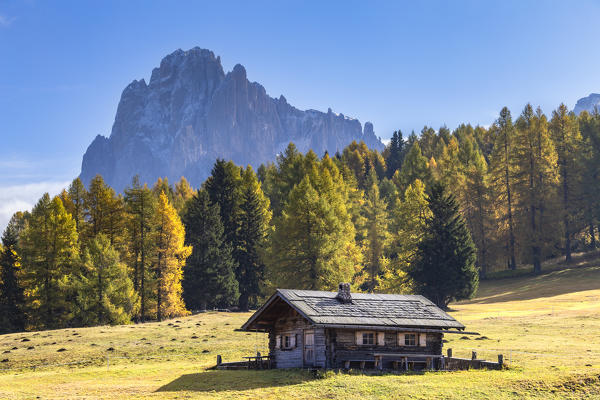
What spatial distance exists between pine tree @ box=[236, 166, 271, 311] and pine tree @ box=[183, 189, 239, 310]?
7.56 feet

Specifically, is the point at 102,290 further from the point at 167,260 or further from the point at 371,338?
the point at 371,338

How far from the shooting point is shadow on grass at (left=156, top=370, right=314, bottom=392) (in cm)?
2833

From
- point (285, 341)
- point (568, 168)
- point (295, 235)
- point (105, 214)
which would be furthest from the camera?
point (568, 168)

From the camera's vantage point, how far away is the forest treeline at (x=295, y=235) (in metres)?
59.5

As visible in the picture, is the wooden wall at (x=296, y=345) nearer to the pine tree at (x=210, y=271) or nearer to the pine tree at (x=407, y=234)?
the pine tree at (x=210, y=271)

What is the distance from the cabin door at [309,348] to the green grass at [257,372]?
1.55m

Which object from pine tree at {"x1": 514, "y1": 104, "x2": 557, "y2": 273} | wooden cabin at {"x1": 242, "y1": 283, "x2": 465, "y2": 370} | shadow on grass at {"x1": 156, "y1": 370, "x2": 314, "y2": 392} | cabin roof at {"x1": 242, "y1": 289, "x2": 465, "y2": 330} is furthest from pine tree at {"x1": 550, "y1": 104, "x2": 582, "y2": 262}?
shadow on grass at {"x1": 156, "y1": 370, "x2": 314, "y2": 392}

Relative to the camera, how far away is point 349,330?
3284 cm

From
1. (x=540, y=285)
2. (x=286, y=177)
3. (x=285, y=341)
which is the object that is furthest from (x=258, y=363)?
(x=540, y=285)

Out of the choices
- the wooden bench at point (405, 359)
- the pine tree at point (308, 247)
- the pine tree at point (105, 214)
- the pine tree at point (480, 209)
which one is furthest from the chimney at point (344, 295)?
the pine tree at point (480, 209)

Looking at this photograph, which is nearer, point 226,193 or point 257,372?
point 257,372

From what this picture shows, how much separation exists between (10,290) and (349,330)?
Answer: 4447 centimetres

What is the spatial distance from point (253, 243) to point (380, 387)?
4836 cm

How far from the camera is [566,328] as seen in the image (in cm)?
4678
